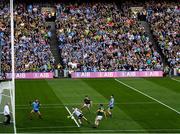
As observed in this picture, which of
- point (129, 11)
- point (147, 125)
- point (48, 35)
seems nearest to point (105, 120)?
point (147, 125)

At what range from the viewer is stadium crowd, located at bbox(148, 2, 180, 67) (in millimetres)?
63344

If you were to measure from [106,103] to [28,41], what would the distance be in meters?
22.8

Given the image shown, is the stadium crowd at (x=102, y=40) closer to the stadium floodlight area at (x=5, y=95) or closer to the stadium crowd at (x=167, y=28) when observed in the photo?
the stadium crowd at (x=167, y=28)

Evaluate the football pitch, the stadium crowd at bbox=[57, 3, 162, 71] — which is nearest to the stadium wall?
the stadium crowd at bbox=[57, 3, 162, 71]

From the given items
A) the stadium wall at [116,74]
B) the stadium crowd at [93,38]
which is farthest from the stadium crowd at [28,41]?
the stadium wall at [116,74]

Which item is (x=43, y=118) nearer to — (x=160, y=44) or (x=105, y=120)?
(x=105, y=120)

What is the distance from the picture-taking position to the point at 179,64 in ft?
202

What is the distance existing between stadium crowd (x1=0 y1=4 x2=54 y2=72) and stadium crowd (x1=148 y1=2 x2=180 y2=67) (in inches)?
538

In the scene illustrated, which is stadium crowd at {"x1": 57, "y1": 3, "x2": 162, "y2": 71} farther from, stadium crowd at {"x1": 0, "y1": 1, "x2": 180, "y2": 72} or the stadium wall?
the stadium wall

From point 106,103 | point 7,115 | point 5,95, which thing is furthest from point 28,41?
point 7,115

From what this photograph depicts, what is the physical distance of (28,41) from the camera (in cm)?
6219

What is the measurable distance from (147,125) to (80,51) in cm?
2886

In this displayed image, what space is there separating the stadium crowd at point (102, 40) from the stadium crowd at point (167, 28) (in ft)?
5.15

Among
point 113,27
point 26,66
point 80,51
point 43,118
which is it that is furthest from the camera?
point 113,27
